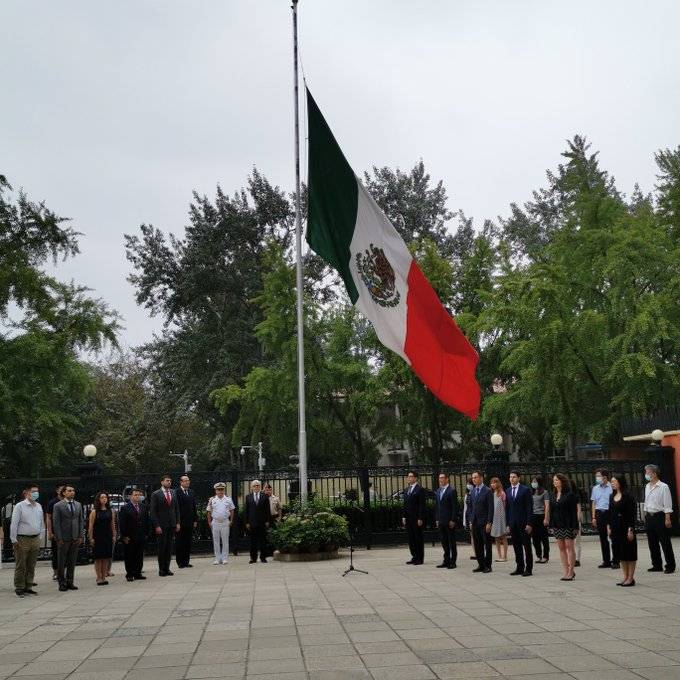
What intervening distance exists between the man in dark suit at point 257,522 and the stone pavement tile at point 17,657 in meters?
10.4

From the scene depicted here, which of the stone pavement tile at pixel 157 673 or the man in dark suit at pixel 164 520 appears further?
the man in dark suit at pixel 164 520

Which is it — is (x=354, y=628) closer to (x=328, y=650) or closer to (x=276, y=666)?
(x=328, y=650)

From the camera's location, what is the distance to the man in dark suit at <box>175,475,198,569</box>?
18.8 metres

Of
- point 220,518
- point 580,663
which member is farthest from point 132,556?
point 580,663

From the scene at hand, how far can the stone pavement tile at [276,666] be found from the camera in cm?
734

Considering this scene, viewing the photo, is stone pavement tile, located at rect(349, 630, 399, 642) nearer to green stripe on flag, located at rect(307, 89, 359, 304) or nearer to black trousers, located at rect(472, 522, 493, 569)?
black trousers, located at rect(472, 522, 493, 569)

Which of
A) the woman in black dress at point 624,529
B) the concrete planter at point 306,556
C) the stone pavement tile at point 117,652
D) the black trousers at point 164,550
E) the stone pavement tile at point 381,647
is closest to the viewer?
the stone pavement tile at point 381,647

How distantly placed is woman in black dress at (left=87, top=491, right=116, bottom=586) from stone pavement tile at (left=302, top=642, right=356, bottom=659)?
8571mm

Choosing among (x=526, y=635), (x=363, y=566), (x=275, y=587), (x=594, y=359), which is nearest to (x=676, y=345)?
(x=594, y=359)

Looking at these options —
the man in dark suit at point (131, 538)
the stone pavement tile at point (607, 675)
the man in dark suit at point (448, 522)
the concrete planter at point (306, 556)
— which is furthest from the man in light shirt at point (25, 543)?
the stone pavement tile at point (607, 675)

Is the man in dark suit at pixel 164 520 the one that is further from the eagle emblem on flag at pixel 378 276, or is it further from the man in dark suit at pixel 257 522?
the eagle emblem on flag at pixel 378 276

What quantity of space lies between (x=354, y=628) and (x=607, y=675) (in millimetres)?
3385

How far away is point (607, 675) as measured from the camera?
676cm

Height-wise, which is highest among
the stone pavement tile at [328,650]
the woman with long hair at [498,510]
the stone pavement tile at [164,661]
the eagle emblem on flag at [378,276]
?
the eagle emblem on flag at [378,276]
